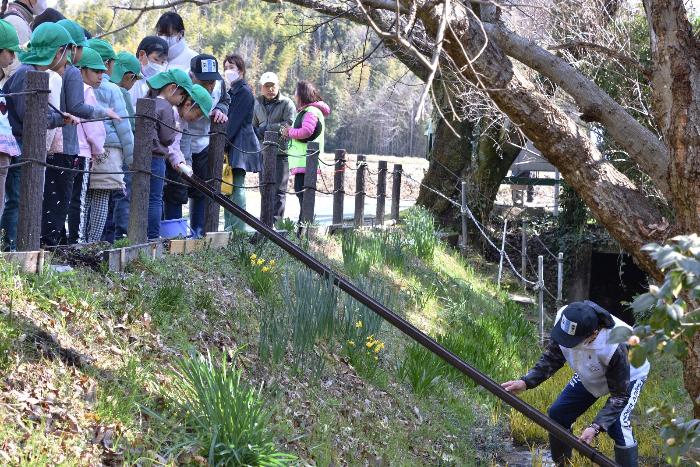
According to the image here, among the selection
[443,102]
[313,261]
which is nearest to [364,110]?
[443,102]

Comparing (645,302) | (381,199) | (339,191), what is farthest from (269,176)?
(645,302)

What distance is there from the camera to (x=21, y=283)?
5.03m

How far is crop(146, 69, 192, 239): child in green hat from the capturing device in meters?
7.13

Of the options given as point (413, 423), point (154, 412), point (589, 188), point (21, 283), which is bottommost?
point (413, 423)

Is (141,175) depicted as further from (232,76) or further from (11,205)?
(232,76)

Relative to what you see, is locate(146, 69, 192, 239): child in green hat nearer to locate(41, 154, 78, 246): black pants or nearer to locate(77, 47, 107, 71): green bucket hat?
locate(77, 47, 107, 71): green bucket hat

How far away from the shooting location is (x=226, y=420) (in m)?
4.52

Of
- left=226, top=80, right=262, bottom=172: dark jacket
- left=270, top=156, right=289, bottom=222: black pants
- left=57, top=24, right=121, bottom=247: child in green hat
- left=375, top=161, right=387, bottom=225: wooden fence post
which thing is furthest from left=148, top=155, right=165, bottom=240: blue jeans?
left=375, top=161, right=387, bottom=225: wooden fence post

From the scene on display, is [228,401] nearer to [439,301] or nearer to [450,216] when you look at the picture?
[439,301]

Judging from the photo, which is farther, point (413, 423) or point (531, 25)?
point (531, 25)

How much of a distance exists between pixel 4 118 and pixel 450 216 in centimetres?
1123

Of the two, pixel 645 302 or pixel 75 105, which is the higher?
pixel 75 105

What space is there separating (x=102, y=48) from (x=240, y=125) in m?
2.17

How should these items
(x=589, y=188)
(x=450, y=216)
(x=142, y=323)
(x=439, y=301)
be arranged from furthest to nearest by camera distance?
(x=450, y=216) → (x=439, y=301) → (x=589, y=188) → (x=142, y=323)
